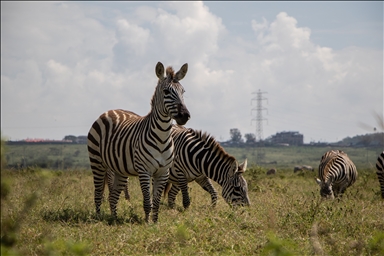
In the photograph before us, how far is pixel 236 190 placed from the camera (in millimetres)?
10047

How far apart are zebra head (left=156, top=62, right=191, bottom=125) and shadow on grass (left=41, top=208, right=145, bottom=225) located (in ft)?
6.38

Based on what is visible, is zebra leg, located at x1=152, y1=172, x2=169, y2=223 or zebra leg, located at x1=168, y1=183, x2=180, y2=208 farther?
zebra leg, located at x1=168, y1=183, x2=180, y2=208

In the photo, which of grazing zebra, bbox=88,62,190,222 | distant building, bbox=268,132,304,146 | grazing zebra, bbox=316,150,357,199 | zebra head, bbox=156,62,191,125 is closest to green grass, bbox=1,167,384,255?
grazing zebra, bbox=88,62,190,222

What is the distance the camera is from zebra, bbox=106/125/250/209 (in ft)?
33.1

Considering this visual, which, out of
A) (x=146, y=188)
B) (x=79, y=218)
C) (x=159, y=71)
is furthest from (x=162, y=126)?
(x=79, y=218)

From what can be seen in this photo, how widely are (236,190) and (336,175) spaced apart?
4912 millimetres

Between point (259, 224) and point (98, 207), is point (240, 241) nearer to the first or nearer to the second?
point (259, 224)

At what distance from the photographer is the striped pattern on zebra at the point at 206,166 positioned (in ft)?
33.0

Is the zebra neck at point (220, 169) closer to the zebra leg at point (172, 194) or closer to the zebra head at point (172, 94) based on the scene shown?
the zebra leg at point (172, 194)

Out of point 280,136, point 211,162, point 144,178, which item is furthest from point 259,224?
point 280,136

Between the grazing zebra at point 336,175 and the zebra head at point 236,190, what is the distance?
3848 millimetres

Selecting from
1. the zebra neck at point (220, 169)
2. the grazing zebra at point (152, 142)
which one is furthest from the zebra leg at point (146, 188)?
the zebra neck at point (220, 169)

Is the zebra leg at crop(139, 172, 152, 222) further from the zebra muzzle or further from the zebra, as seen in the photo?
the zebra

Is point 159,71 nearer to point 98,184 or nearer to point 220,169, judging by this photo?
point 220,169
